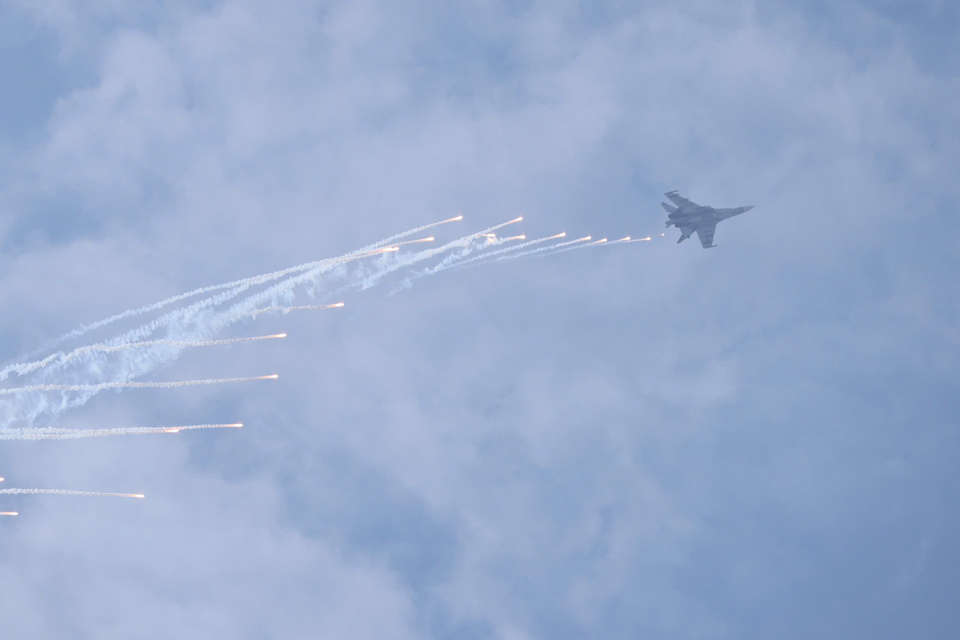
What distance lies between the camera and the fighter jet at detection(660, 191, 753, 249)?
108938mm

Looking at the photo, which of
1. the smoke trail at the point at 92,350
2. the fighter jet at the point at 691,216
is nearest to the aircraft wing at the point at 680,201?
the fighter jet at the point at 691,216

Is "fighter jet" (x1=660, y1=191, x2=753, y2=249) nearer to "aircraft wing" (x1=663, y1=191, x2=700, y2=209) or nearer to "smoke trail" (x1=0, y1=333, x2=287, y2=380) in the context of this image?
"aircraft wing" (x1=663, y1=191, x2=700, y2=209)

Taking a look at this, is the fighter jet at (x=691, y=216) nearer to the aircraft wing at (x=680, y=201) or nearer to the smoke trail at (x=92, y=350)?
the aircraft wing at (x=680, y=201)

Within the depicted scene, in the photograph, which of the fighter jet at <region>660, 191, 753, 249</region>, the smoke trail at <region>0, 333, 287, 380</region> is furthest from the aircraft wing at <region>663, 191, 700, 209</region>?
the smoke trail at <region>0, 333, 287, 380</region>

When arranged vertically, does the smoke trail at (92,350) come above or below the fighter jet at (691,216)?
below

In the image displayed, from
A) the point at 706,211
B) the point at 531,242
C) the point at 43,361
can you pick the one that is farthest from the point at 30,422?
the point at 706,211

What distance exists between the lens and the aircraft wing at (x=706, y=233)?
365 feet

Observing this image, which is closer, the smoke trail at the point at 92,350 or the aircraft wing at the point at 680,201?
the smoke trail at the point at 92,350

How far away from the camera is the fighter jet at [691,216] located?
108938mm

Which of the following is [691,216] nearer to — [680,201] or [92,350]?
[680,201]

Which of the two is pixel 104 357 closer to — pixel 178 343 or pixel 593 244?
pixel 178 343

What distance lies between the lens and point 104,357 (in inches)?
2970

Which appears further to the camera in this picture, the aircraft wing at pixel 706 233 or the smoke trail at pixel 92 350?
the aircraft wing at pixel 706 233

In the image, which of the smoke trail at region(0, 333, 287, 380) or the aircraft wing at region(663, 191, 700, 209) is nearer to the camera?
the smoke trail at region(0, 333, 287, 380)
